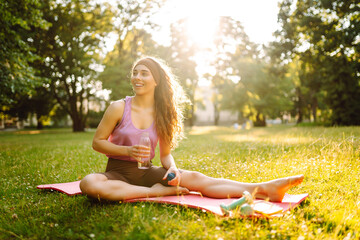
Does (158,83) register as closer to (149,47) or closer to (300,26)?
(300,26)

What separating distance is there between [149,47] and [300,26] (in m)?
14.6

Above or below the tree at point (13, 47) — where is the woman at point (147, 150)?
below

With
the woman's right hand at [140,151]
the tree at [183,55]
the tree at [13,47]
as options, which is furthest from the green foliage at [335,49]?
the woman's right hand at [140,151]

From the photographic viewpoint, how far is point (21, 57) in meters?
13.4

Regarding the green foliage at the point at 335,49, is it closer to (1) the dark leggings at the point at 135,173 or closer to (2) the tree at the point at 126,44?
(2) the tree at the point at 126,44

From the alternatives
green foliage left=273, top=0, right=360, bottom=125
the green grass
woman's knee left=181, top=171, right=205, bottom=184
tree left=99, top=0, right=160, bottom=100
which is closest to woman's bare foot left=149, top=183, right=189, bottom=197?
woman's knee left=181, top=171, right=205, bottom=184

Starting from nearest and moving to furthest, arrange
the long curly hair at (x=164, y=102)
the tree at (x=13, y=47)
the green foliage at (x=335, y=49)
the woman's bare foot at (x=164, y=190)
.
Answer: the woman's bare foot at (x=164, y=190), the long curly hair at (x=164, y=102), the tree at (x=13, y=47), the green foliage at (x=335, y=49)

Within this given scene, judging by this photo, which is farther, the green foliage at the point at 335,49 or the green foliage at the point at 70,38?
the green foliage at the point at 70,38

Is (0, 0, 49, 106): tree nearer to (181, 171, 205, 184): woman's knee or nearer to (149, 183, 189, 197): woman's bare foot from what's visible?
(149, 183, 189, 197): woman's bare foot

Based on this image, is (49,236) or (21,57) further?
(21,57)

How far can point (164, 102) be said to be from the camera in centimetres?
458

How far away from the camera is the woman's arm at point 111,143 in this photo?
379cm

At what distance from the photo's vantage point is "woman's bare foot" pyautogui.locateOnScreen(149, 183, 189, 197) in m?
4.10

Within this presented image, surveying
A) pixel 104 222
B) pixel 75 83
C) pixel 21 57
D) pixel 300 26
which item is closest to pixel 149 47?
pixel 75 83
